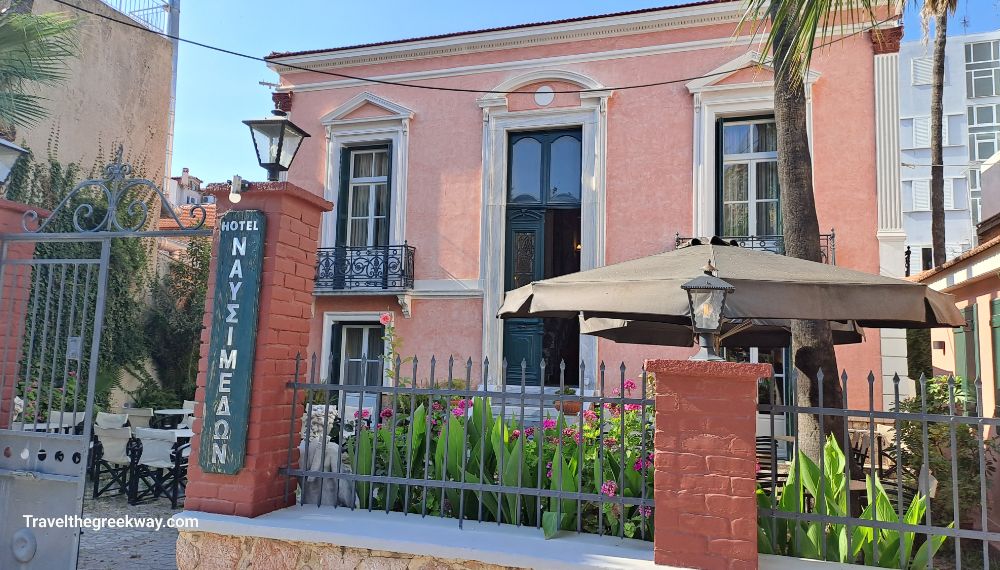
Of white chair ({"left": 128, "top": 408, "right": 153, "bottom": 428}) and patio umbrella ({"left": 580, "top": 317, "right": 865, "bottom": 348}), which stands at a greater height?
patio umbrella ({"left": 580, "top": 317, "right": 865, "bottom": 348})

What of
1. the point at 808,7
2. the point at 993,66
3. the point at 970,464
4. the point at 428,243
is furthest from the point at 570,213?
the point at 993,66

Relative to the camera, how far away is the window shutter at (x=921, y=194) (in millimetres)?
23737

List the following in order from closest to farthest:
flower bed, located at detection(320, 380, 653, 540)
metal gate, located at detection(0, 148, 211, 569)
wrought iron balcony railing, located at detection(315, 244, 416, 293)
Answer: flower bed, located at detection(320, 380, 653, 540), metal gate, located at detection(0, 148, 211, 569), wrought iron balcony railing, located at detection(315, 244, 416, 293)

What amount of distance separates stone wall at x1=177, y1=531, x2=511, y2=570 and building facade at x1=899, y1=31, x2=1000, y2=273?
82.5 feet

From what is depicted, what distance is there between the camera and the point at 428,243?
11945 millimetres

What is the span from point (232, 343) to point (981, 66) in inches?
1221

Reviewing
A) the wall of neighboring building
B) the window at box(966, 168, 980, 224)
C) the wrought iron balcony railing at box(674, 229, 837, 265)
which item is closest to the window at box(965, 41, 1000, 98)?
the window at box(966, 168, 980, 224)

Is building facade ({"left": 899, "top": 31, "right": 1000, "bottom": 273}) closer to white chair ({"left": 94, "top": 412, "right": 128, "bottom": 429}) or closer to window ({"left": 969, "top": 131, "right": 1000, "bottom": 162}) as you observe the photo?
window ({"left": 969, "top": 131, "right": 1000, "bottom": 162})

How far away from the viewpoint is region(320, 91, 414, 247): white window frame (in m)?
12.2

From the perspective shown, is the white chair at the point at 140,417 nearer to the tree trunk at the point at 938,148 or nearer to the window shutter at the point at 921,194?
the tree trunk at the point at 938,148

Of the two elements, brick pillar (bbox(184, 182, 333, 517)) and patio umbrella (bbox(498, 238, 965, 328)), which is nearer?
patio umbrella (bbox(498, 238, 965, 328))

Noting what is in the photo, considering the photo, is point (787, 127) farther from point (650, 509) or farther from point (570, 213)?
point (570, 213)

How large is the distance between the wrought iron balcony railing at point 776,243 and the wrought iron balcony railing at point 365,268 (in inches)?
182

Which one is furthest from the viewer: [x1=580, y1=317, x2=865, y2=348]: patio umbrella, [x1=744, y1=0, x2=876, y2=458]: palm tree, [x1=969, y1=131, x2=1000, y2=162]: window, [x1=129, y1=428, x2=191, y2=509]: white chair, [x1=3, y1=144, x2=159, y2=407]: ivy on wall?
[x1=969, y1=131, x2=1000, y2=162]: window
